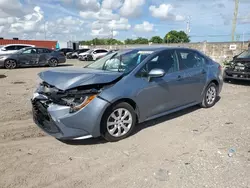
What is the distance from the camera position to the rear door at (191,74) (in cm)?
498

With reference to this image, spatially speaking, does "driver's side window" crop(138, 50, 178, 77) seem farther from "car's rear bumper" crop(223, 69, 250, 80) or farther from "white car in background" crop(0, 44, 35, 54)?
"white car in background" crop(0, 44, 35, 54)

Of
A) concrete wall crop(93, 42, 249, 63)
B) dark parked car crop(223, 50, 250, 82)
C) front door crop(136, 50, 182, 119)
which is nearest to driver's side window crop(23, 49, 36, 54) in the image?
concrete wall crop(93, 42, 249, 63)

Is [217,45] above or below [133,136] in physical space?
above

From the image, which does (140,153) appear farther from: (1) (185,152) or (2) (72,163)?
(2) (72,163)

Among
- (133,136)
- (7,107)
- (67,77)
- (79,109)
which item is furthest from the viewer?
(7,107)

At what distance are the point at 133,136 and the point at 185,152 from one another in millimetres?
993

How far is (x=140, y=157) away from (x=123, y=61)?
1955mm

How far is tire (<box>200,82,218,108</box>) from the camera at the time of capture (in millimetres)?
5752

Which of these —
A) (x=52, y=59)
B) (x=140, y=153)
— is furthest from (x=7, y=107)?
(x=52, y=59)

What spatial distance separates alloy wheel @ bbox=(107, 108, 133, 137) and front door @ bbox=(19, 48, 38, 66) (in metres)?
13.8

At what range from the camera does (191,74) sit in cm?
513

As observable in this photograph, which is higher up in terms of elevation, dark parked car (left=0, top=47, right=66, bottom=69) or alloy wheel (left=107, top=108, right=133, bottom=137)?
dark parked car (left=0, top=47, right=66, bottom=69)

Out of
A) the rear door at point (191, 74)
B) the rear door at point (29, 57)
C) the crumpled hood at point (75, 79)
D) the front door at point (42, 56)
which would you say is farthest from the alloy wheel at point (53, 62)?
the crumpled hood at point (75, 79)

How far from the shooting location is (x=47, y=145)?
3812mm
